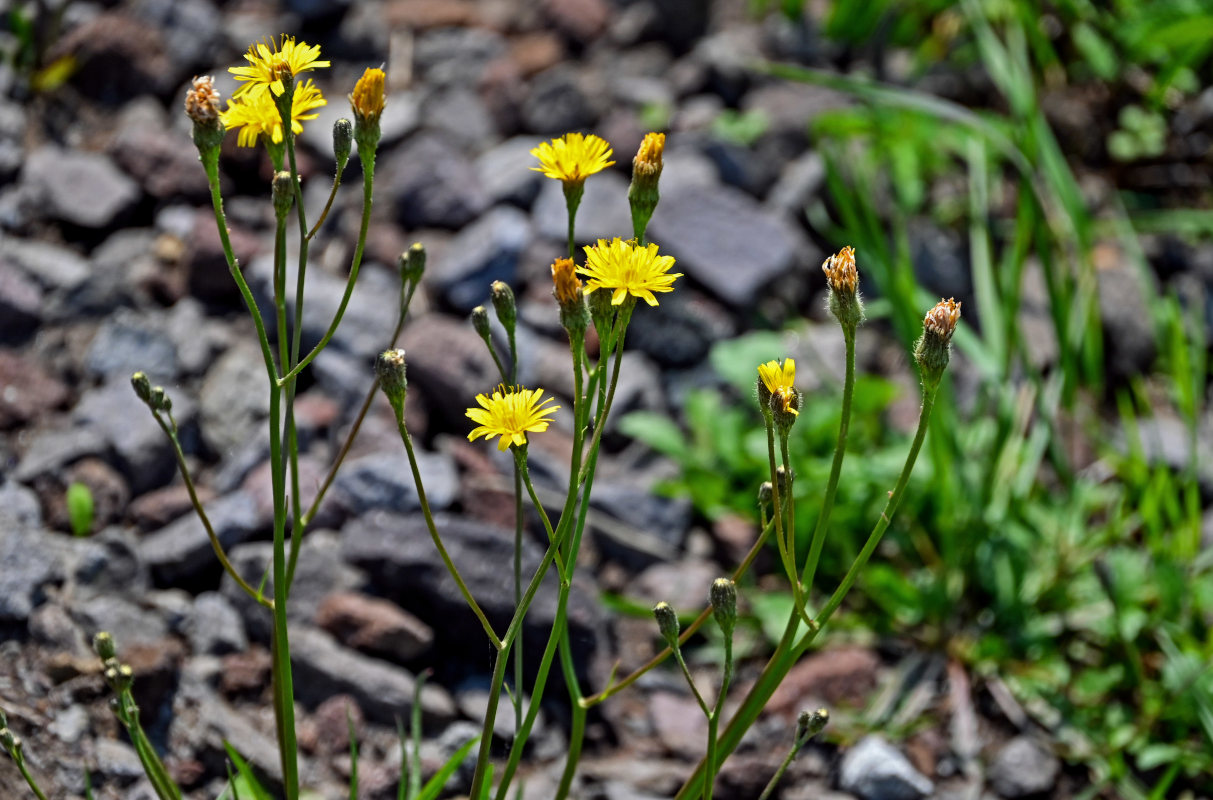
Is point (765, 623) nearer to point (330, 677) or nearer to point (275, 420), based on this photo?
point (330, 677)

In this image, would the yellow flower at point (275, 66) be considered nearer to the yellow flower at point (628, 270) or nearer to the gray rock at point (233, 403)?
the yellow flower at point (628, 270)

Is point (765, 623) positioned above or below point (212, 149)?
below

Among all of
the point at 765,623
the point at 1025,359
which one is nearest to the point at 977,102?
the point at 1025,359

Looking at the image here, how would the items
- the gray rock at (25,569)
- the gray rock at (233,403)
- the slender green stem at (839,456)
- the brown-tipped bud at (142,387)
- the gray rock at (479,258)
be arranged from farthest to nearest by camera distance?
1. the gray rock at (479,258)
2. the gray rock at (233,403)
3. the gray rock at (25,569)
4. the brown-tipped bud at (142,387)
5. the slender green stem at (839,456)

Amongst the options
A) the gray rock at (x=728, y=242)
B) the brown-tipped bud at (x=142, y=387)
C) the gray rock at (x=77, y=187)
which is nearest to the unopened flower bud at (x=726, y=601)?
the brown-tipped bud at (x=142, y=387)

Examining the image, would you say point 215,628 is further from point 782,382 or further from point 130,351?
point 782,382

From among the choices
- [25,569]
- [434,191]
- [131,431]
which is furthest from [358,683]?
[434,191]

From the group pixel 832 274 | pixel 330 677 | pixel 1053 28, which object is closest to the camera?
pixel 832 274
